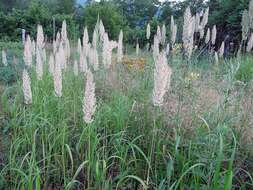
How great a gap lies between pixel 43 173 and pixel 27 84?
74 centimetres

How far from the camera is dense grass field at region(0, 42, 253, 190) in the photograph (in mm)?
2355

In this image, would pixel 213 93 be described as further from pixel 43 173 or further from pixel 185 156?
pixel 43 173

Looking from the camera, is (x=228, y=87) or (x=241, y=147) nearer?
Answer: (x=228, y=87)

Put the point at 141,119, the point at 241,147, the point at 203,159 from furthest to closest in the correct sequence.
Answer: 1. the point at 141,119
2. the point at 241,147
3. the point at 203,159

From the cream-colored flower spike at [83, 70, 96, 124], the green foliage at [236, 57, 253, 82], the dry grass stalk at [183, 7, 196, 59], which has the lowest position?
the green foliage at [236, 57, 253, 82]

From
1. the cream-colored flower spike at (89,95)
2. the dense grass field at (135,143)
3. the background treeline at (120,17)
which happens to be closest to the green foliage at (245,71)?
the background treeline at (120,17)

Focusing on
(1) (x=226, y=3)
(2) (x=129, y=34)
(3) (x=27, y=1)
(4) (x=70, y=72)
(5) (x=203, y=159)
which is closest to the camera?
(5) (x=203, y=159)

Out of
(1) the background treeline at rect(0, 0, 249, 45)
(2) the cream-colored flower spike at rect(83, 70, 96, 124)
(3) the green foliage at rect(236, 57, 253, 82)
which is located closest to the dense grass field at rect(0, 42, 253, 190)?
(2) the cream-colored flower spike at rect(83, 70, 96, 124)

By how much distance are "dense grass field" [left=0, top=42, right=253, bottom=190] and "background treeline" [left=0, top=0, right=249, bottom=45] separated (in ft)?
11.6

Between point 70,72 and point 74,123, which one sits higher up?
point 70,72

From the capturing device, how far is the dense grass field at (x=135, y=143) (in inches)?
92.7

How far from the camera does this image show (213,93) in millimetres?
4305

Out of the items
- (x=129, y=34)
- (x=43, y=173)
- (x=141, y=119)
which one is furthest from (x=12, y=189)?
(x=129, y=34)

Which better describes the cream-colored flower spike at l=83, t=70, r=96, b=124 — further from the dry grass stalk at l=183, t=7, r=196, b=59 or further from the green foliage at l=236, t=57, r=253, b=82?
the green foliage at l=236, t=57, r=253, b=82
